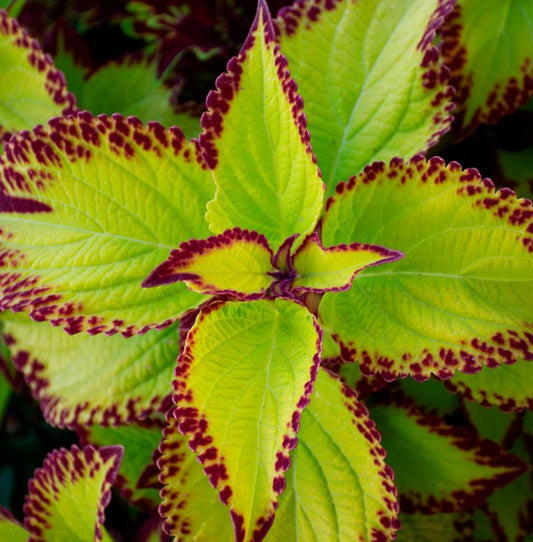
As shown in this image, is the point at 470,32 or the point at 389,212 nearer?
the point at 389,212

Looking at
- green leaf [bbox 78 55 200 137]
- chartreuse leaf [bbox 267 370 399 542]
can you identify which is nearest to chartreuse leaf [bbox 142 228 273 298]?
chartreuse leaf [bbox 267 370 399 542]

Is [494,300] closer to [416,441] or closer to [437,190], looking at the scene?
[437,190]

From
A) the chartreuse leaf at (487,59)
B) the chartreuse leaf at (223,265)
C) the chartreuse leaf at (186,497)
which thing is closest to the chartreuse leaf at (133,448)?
the chartreuse leaf at (186,497)

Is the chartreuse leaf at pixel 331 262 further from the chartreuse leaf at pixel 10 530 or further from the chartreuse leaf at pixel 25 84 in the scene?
the chartreuse leaf at pixel 10 530

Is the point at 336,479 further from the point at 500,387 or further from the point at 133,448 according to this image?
the point at 133,448

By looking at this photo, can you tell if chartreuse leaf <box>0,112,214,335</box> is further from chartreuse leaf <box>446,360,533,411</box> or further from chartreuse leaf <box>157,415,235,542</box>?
chartreuse leaf <box>446,360,533,411</box>

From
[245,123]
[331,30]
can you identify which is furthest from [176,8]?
[245,123]
